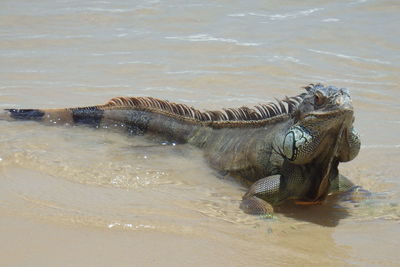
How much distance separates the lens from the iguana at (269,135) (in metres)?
5.43

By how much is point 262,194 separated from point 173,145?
1.94 metres

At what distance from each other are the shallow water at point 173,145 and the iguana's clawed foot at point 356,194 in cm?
10

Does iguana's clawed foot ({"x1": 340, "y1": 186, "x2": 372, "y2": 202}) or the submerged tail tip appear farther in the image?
the submerged tail tip

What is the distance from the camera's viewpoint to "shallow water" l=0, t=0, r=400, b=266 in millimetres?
4520

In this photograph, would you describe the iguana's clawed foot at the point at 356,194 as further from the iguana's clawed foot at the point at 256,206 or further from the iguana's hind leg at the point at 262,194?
the iguana's clawed foot at the point at 256,206

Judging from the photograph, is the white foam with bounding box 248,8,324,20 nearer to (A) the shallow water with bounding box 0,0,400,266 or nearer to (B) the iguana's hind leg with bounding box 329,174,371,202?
(A) the shallow water with bounding box 0,0,400,266

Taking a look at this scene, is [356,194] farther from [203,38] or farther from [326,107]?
[203,38]

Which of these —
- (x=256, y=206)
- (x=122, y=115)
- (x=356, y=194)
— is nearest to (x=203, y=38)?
(x=122, y=115)

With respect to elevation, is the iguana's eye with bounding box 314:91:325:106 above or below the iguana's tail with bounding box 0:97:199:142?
above

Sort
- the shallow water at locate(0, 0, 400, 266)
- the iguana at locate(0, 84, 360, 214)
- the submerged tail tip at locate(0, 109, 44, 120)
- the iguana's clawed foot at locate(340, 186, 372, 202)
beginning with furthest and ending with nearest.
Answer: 1. the submerged tail tip at locate(0, 109, 44, 120)
2. the iguana's clawed foot at locate(340, 186, 372, 202)
3. the iguana at locate(0, 84, 360, 214)
4. the shallow water at locate(0, 0, 400, 266)

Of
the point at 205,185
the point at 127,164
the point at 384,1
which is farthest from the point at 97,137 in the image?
the point at 384,1

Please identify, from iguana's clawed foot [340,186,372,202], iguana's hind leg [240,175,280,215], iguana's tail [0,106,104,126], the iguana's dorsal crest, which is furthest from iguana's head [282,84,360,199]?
iguana's tail [0,106,104,126]

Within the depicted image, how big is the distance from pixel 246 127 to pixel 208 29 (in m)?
6.43

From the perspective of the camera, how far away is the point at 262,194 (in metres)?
5.70
